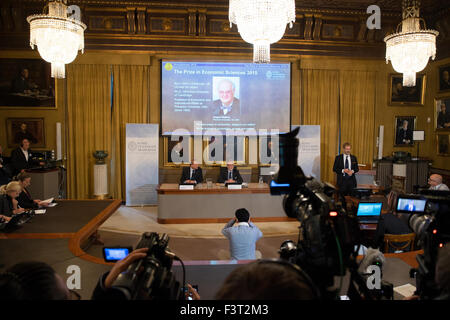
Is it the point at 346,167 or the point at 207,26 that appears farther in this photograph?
the point at 207,26

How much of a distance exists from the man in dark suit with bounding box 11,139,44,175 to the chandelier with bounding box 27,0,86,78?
3.15 meters

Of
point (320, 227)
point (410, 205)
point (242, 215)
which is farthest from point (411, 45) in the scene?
point (320, 227)

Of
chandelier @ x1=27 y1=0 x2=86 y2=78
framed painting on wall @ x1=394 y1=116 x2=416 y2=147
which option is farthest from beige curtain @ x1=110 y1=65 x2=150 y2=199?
framed painting on wall @ x1=394 y1=116 x2=416 y2=147

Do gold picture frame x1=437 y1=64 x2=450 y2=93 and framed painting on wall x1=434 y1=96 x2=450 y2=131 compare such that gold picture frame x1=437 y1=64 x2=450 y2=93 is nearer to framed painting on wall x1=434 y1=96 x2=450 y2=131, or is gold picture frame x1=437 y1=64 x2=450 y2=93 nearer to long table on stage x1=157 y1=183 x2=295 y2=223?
framed painting on wall x1=434 y1=96 x2=450 y2=131

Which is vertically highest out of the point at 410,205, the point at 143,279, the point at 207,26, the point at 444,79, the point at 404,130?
the point at 207,26

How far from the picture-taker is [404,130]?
8.74 metres

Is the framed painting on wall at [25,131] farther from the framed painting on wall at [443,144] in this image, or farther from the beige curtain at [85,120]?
the framed painting on wall at [443,144]

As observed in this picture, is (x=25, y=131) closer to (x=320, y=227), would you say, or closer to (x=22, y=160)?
(x=22, y=160)

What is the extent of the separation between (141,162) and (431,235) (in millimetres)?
7286

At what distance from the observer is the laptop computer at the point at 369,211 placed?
396 cm

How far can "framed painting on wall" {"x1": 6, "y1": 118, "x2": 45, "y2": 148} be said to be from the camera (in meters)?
7.93

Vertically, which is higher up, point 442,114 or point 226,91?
point 226,91

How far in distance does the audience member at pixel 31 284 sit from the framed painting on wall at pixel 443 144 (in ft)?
30.0
